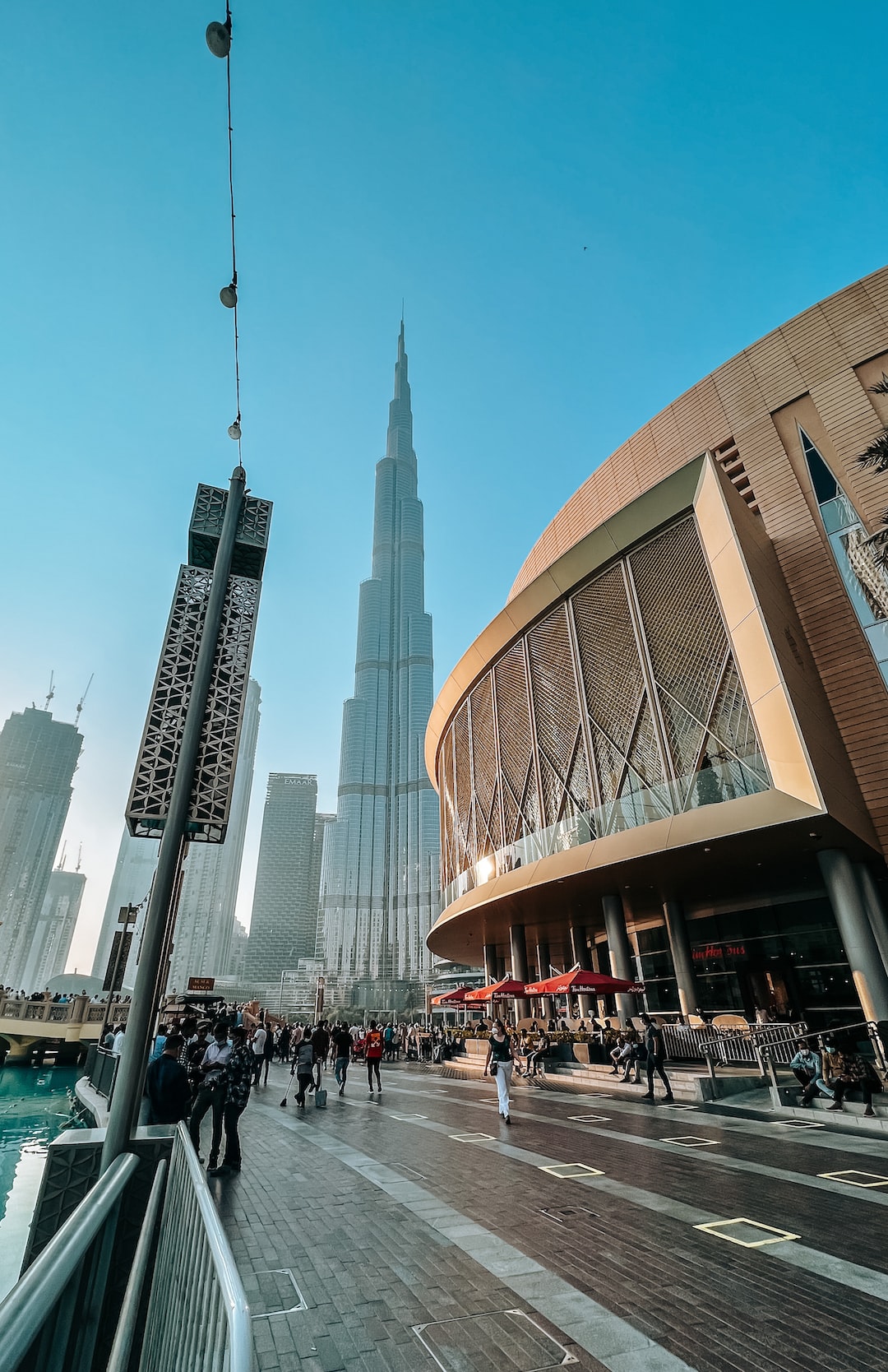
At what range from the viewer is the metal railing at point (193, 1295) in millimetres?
1734

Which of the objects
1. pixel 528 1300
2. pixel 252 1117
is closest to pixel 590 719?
pixel 252 1117

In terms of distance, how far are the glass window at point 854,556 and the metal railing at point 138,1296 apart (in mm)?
19219

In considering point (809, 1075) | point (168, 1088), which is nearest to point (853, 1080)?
point (809, 1075)

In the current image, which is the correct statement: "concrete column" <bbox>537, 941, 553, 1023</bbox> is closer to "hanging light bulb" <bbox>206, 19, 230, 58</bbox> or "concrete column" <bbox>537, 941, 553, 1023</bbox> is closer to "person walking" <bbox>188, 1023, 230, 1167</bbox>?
"person walking" <bbox>188, 1023, 230, 1167</bbox>

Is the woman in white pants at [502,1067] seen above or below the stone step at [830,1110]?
above

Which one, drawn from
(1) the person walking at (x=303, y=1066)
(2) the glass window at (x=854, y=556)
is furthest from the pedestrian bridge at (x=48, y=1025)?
(2) the glass window at (x=854, y=556)

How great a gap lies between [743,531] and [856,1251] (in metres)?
16.4

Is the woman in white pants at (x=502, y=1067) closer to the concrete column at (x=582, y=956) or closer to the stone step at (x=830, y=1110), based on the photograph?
the stone step at (x=830, y=1110)

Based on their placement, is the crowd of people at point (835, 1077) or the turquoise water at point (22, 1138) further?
the crowd of people at point (835, 1077)

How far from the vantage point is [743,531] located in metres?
18.0

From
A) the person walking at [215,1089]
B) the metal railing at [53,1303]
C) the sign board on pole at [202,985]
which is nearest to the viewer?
the metal railing at [53,1303]

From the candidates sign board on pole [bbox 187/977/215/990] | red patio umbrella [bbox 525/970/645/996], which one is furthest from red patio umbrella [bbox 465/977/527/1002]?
sign board on pole [bbox 187/977/215/990]

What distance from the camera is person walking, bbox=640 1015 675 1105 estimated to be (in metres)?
14.8

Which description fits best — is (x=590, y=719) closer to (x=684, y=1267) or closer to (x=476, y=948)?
(x=684, y=1267)
